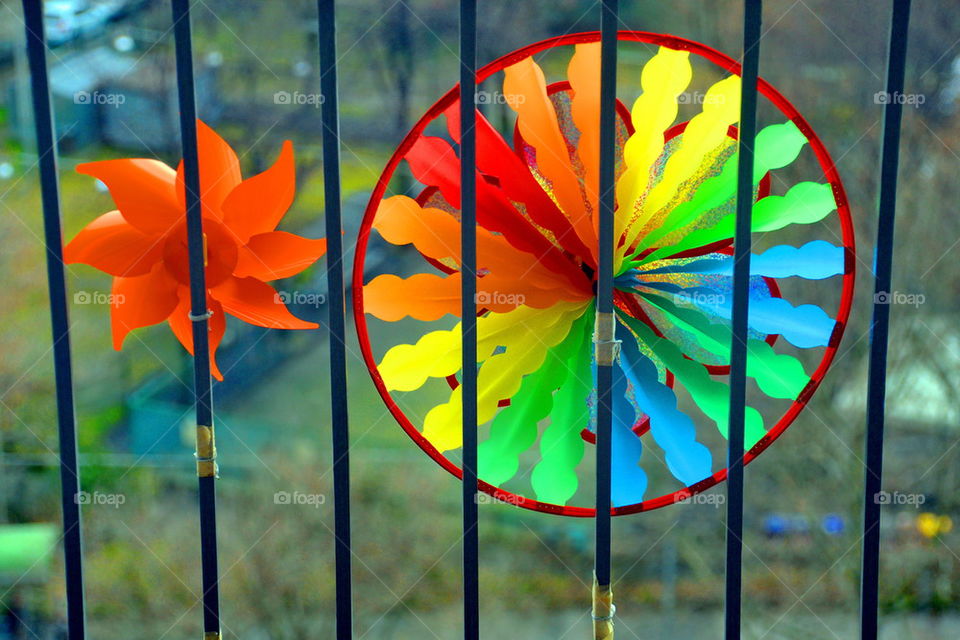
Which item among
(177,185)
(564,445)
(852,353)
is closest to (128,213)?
(177,185)

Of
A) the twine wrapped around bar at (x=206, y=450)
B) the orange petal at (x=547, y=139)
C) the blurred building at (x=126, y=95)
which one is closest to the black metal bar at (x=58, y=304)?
the twine wrapped around bar at (x=206, y=450)

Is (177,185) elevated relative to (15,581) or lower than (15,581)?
elevated

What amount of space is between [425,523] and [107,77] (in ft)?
9.87

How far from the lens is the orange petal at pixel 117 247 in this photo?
3.62ft

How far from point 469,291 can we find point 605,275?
12cm

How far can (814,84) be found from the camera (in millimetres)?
4109

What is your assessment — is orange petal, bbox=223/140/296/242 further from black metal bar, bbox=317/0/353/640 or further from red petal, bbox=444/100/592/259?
black metal bar, bbox=317/0/353/640

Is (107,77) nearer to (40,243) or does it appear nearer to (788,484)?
(40,243)

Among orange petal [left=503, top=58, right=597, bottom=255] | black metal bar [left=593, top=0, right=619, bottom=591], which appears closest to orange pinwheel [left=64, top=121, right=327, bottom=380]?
orange petal [left=503, top=58, right=597, bottom=255]

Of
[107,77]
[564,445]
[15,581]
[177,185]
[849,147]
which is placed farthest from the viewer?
[15,581]

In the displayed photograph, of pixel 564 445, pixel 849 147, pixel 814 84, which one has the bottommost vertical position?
pixel 564 445

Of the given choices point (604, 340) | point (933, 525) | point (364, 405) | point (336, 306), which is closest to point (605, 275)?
point (604, 340)

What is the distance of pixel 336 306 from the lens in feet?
2.34

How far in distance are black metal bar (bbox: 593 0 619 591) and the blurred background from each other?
11.3 feet
